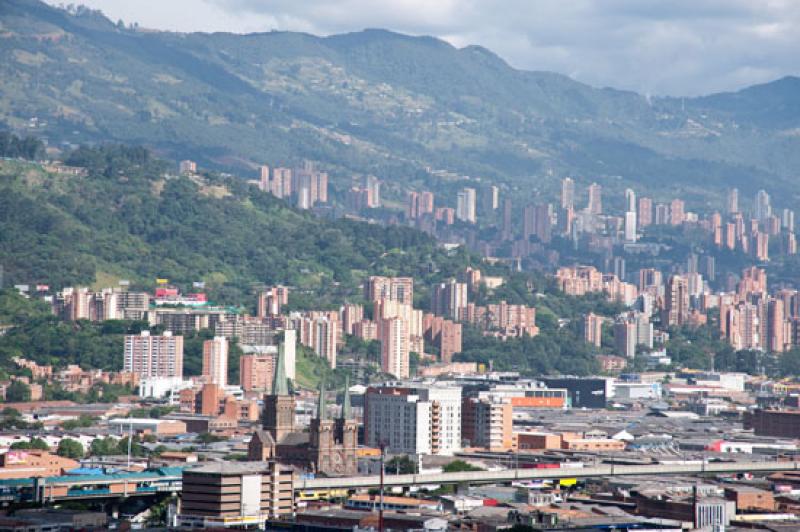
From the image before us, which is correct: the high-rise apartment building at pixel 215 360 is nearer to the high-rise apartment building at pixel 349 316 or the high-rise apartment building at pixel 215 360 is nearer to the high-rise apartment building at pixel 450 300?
the high-rise apartment building at pixel 349 316

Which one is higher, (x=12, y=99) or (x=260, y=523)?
(x=12, y=99)

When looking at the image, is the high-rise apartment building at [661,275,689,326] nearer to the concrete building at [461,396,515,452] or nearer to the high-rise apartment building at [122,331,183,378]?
the high-rise apartment building at [122,331,183,378]

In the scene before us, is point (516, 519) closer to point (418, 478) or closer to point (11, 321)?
point (418, 478)

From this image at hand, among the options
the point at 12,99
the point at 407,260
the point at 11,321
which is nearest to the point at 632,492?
the point at 11,321

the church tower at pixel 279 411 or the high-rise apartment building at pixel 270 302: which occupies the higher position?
the high-rise apartment building at pixel 270 302

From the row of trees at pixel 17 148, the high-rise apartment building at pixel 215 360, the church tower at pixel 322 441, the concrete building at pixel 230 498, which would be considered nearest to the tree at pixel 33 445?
the church tower at pixel 322 441

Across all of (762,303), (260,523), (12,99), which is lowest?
(260,523)

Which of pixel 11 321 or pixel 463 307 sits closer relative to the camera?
pixel 11 321
